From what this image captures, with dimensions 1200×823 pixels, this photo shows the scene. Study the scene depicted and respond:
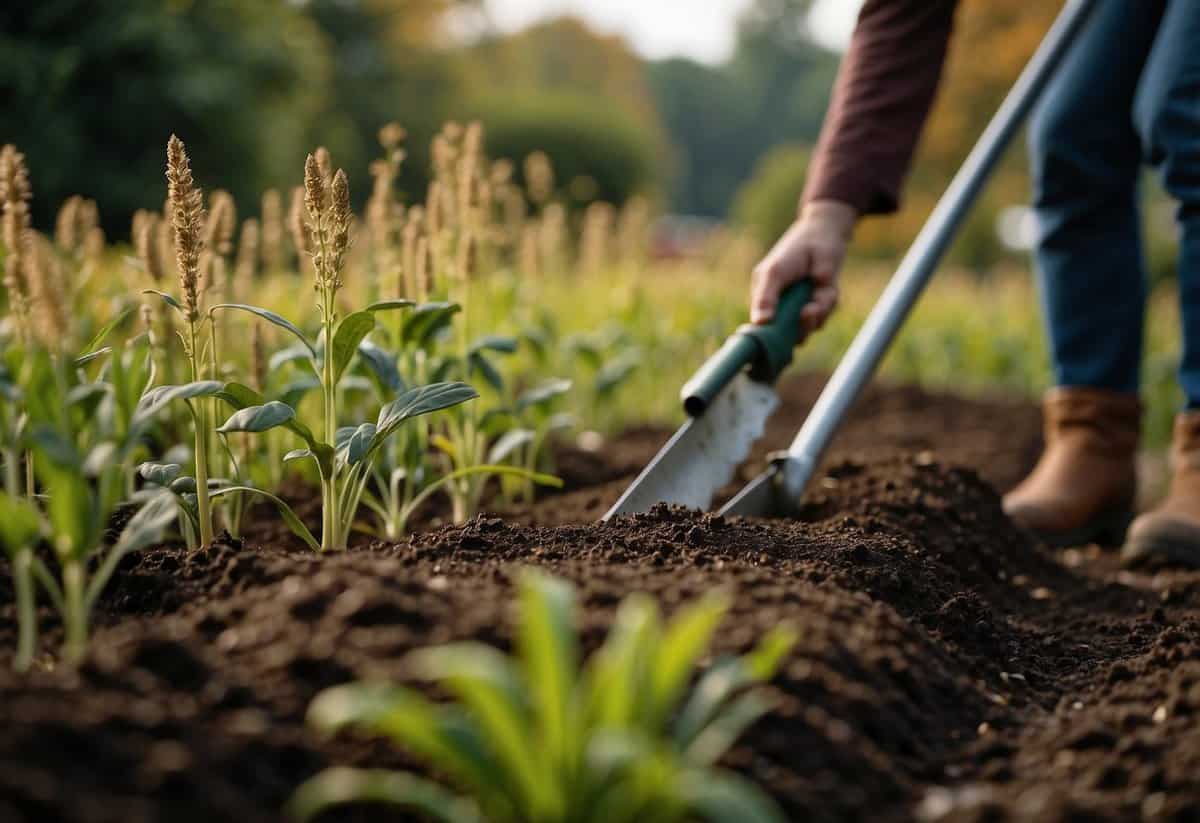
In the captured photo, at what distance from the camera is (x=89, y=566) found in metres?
1.62

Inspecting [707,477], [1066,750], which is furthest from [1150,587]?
[1066,750]

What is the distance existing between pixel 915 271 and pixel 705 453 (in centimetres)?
80

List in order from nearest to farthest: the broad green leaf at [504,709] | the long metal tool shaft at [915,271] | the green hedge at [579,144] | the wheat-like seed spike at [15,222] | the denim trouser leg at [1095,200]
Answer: the broad green leaf at [504,709] < the wheat-like seed spike at [15,222] < the long metal tool shaft at [915,271] < the denim trouser leg at [1095,200] < the green hedge at [579,144]

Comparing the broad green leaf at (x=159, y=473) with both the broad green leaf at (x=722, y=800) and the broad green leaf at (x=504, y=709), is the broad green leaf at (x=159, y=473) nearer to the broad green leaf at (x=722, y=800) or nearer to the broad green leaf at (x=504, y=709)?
the broad green leaf at (x=504, y=709)

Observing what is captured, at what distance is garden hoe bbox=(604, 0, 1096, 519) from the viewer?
2178 millimetres

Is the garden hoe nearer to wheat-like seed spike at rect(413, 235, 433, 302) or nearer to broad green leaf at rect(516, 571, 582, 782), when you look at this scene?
wheat-like seed spike at rect(413, 235, 433, 302)

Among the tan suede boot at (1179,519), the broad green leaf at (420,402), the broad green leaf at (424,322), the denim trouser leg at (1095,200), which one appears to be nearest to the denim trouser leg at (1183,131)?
the tan suede boot at (1179,519)

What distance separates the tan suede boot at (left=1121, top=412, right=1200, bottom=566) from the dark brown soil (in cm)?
69

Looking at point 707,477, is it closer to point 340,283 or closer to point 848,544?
point 848,544

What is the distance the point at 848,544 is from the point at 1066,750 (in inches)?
23.3

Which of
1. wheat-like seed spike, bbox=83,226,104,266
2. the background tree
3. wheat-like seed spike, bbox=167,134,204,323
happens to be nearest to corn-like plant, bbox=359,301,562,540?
wheat-like seed spike, bbox=167,134,204,323

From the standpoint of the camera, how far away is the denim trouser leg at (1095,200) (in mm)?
2988

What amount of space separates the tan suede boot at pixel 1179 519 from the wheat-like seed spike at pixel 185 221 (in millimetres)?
2306

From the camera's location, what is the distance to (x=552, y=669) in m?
0.93
